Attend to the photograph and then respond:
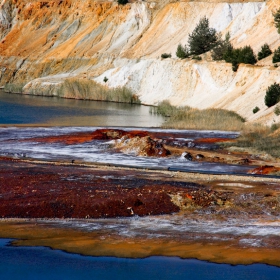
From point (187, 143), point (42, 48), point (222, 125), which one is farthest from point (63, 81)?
point (187, 143)

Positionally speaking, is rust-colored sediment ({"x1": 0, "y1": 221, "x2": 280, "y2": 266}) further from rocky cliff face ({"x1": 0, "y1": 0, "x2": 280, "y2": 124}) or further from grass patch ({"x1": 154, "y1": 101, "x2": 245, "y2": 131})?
grass patch ({"x1": 154, "y1": 101, "x2": 245, "y2": 131})

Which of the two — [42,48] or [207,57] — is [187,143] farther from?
[42,48]

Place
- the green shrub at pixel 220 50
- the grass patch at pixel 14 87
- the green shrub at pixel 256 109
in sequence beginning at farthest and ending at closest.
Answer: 1. the grass patch at pixel 14 87
2. the green shrub at pixel 220 50
3. the green shrub at pixel 256 109

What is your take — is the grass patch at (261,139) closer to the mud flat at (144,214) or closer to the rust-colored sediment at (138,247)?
the mud flat at (144,214)

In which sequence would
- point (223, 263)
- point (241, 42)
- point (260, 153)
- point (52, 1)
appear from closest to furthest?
point (223, 263) < point (260, 153) < point (241, 42) < point (52, 1)

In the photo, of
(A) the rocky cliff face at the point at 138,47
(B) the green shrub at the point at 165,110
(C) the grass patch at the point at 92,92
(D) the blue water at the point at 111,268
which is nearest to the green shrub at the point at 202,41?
(A) the rocky cliff face at the point at 138,47

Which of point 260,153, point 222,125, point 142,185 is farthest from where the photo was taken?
point 222,125
